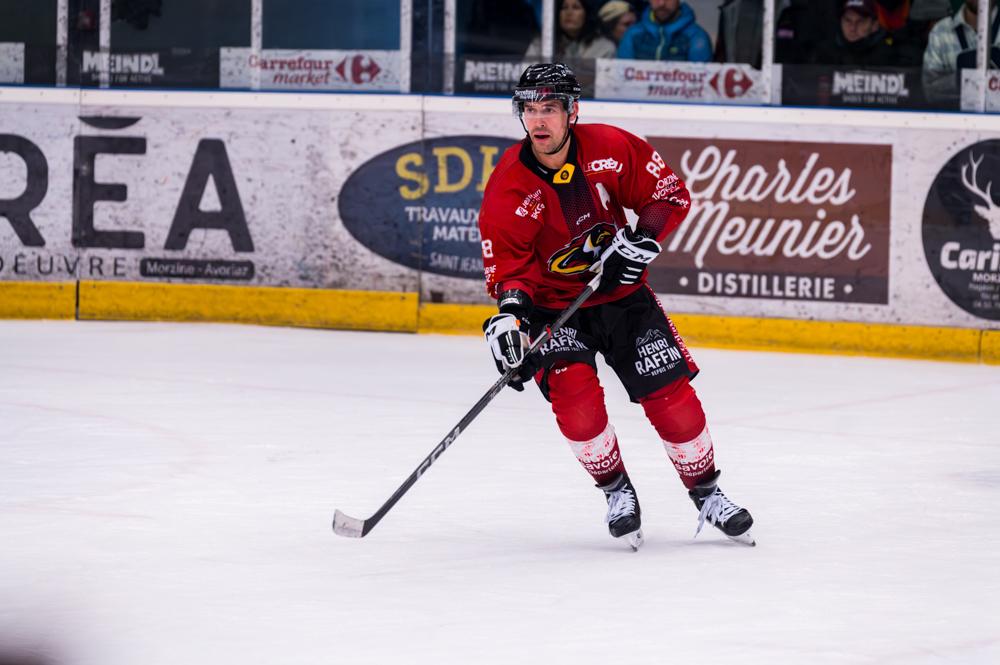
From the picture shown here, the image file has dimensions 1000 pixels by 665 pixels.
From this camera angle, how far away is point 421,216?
7.89 meters

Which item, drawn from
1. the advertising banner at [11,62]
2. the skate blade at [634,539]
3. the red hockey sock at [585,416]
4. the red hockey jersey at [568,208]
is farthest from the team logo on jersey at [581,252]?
the advertising banner at [11,62]

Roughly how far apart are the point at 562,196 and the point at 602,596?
99 centimetres

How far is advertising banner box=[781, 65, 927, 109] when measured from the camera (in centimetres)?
739

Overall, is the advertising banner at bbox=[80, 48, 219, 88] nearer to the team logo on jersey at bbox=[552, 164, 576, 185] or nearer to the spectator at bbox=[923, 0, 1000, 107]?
the spectator at bbox=[923, 0, 1000, 107]

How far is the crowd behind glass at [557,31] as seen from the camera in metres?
7.45

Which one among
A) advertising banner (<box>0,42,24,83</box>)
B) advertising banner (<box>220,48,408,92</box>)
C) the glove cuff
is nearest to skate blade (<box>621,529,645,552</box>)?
the glove cuff

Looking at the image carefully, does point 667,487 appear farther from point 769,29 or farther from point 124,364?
point 769,29

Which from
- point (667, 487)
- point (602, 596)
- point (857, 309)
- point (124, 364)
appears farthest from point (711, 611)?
point (857, 309)

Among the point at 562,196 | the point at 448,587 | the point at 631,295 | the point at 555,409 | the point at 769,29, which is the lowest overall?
the point at 448,587

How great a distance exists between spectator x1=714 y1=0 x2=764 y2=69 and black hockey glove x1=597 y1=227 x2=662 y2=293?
4140 mm

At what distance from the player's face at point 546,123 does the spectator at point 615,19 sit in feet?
13.8

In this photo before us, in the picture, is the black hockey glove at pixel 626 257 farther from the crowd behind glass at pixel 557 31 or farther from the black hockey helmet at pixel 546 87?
the crowd behind glass at pixel 557 31

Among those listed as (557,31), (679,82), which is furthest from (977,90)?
(557,31)

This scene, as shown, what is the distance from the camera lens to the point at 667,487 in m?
4.40
